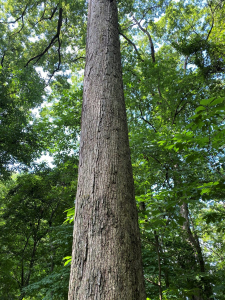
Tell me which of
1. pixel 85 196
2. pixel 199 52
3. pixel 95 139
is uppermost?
pixel 199 52

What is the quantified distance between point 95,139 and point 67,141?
6025 mm

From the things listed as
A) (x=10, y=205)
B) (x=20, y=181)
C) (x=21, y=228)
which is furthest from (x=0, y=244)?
(x=20, y=181)

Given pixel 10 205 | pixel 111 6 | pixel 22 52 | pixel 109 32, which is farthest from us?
pixel 22 52

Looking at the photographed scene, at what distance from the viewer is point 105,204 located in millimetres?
983

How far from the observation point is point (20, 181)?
6902 millimetres

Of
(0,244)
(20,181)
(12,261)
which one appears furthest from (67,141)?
(12,261)

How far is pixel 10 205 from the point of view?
6648mm

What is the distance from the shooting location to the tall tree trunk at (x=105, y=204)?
2.66ft

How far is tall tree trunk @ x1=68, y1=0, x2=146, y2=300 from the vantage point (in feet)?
2.66

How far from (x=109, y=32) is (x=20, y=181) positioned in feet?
21.0

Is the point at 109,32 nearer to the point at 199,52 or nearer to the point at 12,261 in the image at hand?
the point at 199,52

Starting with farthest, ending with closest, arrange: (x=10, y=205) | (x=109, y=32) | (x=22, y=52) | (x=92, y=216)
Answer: (x=22, y=52) < (x=10, y=205) < (x=109, y=32) < (x=92, y=216)

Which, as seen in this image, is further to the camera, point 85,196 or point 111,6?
point 111,6

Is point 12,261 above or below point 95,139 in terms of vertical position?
below
